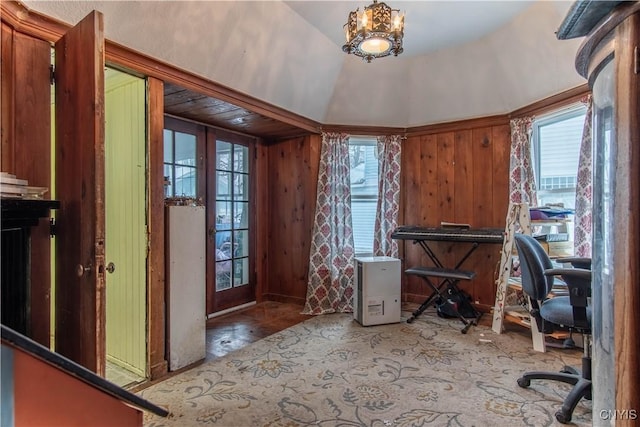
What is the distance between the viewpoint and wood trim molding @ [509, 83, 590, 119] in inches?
116

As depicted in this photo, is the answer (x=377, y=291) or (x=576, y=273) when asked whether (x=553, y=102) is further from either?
(x=377, y=291)

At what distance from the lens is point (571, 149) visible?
3332 millimetres

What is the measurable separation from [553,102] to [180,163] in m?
3.64

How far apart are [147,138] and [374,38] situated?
167 centimetres

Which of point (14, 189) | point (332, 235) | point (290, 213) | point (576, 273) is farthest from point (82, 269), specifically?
point (290, 213)

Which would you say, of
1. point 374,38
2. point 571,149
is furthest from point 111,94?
point 571,149

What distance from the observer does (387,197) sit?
4.29 metres

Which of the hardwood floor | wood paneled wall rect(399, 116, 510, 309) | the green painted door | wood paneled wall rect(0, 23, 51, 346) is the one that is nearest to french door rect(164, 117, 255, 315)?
the hardwood floor

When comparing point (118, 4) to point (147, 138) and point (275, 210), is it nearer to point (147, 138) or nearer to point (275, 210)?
point (147, 138)

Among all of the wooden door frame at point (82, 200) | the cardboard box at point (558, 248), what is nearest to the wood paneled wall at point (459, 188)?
the cardboard box at point (558, 248)

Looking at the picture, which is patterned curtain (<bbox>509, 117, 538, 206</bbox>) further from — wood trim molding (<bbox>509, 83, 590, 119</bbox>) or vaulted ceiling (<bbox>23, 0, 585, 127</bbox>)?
vaulted ceiling (<bbox>23, 0, 585, 127</bbox>)

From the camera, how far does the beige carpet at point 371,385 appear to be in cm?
194

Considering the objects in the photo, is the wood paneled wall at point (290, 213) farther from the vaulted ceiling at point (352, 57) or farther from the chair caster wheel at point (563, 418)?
the chair caster wheel at point (563, 418)

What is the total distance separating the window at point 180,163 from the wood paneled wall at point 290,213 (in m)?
1.18
